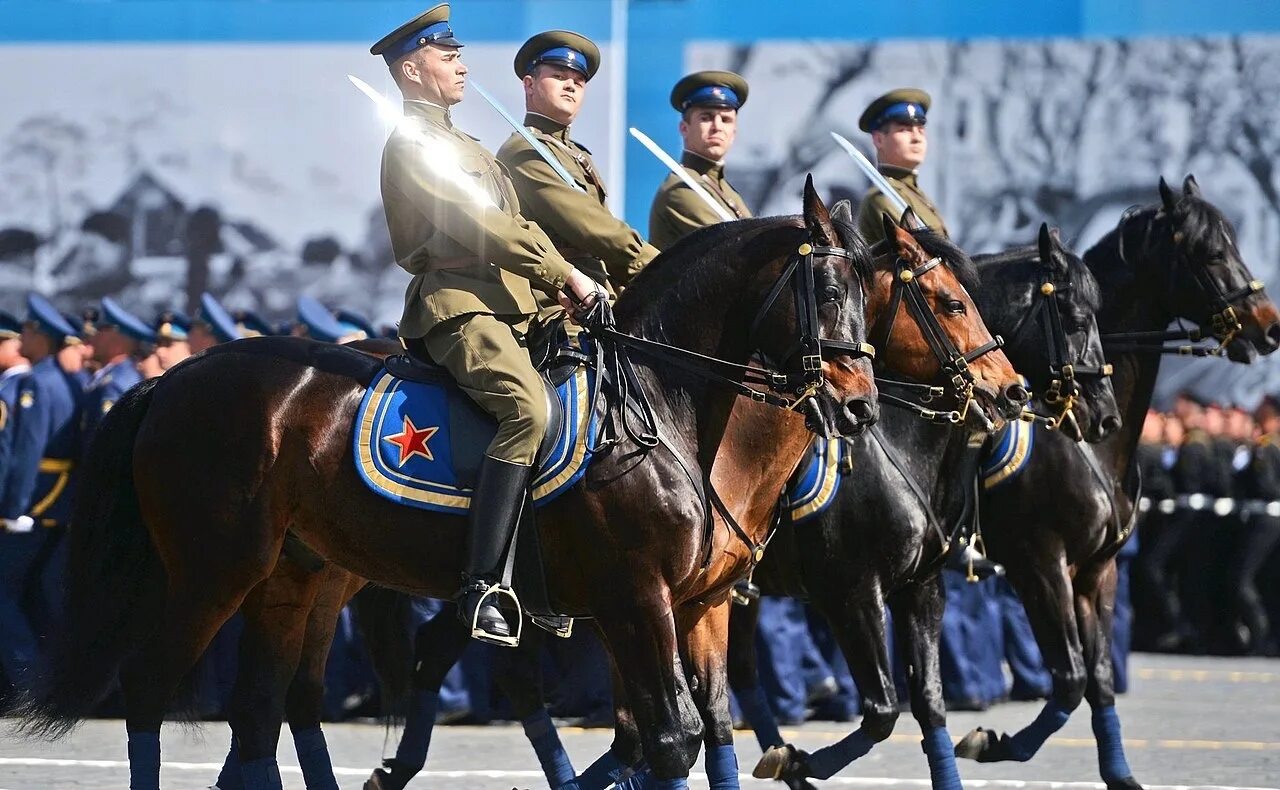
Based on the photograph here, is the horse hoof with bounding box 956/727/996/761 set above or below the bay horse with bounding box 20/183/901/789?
below

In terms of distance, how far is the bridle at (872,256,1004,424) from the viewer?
750 cm

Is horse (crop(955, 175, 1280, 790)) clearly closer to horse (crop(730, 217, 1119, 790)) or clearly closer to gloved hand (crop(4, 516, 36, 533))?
horse (crop(730, 217, 1119, 790))

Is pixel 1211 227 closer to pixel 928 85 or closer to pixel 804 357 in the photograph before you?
pixel 804 357

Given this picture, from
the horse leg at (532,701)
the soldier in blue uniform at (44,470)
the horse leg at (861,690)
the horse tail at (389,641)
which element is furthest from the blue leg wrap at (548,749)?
the soldier in blue uniform at (44,470)

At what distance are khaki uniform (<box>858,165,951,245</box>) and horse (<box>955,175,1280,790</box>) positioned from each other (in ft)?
2.85

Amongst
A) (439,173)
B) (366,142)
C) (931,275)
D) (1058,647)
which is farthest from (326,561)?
(366,142)

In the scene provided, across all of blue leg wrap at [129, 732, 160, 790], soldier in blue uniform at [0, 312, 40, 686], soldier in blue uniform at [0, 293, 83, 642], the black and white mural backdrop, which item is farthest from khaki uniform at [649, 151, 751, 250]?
the black and white mural backdrop

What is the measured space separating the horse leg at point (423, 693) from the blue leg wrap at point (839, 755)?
1.62 metres

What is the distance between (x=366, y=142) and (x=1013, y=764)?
8.78 metres

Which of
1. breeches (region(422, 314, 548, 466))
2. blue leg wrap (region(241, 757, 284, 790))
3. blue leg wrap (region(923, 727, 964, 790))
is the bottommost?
blue leg wrap (region(923, 727, 964, 790))

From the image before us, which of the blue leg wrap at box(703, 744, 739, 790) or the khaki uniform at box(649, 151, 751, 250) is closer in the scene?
the blue leg wrap at box(703, 744, 739, 790)

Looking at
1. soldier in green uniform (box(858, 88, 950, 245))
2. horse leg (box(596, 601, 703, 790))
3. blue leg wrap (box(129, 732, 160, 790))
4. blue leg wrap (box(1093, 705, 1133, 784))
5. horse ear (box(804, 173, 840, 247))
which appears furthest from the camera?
soldier in green uniform (box(858, 88, 950, 245))

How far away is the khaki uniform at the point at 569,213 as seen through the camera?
7.32 m

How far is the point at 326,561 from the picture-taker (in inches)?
292
